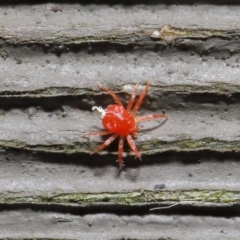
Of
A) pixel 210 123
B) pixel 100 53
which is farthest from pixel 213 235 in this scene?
pixel 100 53

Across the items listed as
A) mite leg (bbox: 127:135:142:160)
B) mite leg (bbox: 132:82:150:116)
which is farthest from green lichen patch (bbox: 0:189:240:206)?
mite leg (bbox: 132:82:150:116)

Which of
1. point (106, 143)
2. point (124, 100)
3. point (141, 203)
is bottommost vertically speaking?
point (141, 203)

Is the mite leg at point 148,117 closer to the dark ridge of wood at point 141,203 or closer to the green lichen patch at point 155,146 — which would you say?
the green lichen patch at point 155,146

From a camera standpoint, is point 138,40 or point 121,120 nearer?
point 138,40

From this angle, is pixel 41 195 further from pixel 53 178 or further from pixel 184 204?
pixel 184 204

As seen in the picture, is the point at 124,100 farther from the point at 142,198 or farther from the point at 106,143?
the point at 142,198

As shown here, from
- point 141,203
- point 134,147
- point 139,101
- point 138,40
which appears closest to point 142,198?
point 141,203
